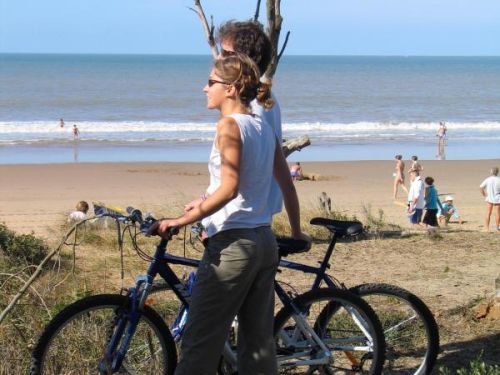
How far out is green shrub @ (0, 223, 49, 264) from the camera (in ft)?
25.2

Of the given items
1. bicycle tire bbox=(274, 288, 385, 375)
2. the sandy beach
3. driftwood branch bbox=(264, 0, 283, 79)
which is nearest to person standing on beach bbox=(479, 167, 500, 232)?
the sandy beach

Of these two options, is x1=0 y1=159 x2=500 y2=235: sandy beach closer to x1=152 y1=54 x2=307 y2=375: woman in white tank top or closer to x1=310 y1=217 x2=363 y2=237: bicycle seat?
x1=310 y1=217 x2=363 y2=237: bicycle seat

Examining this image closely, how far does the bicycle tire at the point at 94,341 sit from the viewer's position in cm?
356

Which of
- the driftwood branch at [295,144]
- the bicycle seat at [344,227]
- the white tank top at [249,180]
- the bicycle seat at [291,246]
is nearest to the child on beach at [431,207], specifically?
the driftwood branch at [295,144]

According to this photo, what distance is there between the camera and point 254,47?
3.60m

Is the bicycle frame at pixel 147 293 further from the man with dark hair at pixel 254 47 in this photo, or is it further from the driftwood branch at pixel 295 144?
the driftwood branch at pixel 295 144

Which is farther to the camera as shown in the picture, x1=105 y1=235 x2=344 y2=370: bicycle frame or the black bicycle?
the black bicycle

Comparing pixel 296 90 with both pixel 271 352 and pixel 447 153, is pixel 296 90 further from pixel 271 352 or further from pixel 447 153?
pixel 271 352

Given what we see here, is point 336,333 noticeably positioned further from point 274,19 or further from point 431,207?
point 431,207

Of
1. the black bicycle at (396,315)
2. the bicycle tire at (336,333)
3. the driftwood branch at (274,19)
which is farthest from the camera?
the driftwood branch at (274,19)

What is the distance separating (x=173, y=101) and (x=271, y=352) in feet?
181

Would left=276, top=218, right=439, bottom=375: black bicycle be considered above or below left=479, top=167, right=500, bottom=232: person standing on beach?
below

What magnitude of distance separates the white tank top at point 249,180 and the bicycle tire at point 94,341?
634 mm

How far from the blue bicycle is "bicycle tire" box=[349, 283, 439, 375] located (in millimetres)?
207
